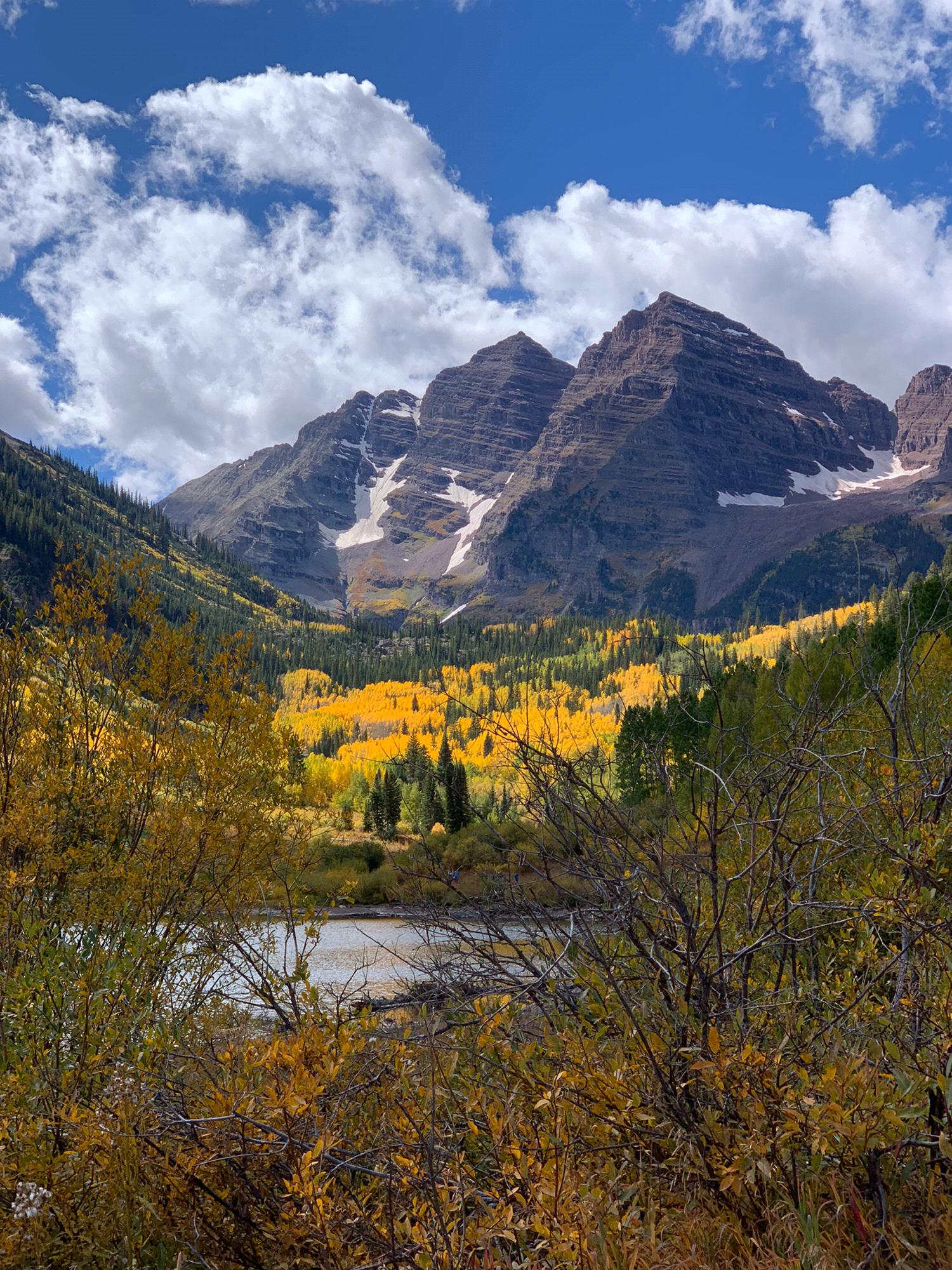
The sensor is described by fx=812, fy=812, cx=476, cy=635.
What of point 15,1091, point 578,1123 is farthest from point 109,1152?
point 578,1123

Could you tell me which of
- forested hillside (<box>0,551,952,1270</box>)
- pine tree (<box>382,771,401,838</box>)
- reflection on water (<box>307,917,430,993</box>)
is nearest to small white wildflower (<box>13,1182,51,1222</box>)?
forested hillside (<box>0,551,952,1270</box>)

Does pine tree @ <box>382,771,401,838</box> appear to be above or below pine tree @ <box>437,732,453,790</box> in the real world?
below

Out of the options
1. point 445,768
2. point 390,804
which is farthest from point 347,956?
point 390,804

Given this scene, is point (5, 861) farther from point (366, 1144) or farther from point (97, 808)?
point (366, 1144)

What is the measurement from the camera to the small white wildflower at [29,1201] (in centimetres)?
379

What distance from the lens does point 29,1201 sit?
3.90 metres

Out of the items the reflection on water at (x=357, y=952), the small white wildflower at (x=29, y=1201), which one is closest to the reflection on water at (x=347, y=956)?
the reflection on water at (x=357, y=952)

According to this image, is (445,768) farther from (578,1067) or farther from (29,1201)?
(578,1067)

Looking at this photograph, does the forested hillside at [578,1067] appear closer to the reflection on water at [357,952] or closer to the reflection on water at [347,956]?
the reflection on water at [347,956]

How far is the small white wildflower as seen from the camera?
3.79 meters

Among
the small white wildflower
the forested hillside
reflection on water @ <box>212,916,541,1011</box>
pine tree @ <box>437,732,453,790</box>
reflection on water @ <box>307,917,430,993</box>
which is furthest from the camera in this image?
pine tree @ <box>437,732,453,790</box>

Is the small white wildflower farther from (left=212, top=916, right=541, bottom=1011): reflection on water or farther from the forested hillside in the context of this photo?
(left=212, top=916, right=541, bottom=1011): reflection on water

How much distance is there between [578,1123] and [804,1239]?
0.96m

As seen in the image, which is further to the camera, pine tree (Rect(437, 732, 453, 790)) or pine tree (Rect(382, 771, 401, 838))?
pine tree (Rect(382, 771, 401, 838))
